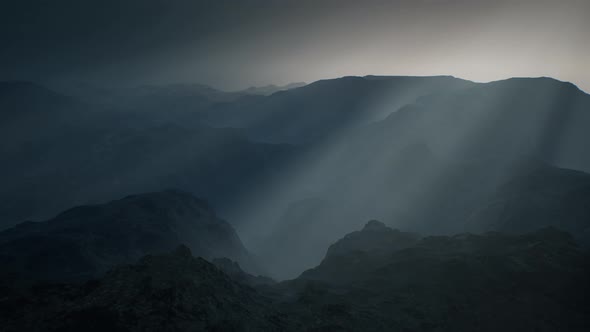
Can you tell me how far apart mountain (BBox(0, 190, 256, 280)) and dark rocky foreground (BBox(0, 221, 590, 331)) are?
28.8 meters

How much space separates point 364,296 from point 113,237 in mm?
54064

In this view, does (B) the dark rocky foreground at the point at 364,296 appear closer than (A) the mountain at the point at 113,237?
Yes

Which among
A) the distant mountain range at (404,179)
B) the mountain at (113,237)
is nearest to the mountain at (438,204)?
the distant mountain range at (404,179)

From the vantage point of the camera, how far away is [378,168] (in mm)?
141500

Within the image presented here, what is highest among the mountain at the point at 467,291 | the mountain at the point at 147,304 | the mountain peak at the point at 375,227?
the mountain at the point at 147,304

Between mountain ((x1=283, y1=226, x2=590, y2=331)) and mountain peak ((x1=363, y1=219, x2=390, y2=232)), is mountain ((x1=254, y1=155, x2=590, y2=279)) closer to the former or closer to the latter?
mountain ((x1=283, y1=226, x2=590, y2=331))

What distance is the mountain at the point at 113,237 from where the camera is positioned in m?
51.4

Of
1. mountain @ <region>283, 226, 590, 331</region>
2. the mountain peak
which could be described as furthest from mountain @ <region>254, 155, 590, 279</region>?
the mountain peak

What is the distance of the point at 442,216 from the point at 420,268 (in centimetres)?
7048

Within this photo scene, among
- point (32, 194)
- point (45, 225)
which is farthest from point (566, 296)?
point (32, 194)

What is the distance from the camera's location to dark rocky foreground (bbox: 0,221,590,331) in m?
17.0

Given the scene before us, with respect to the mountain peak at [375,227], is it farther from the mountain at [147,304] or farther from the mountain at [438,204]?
the mountain at [147,304]

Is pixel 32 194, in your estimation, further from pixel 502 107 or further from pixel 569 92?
pixel 569 92

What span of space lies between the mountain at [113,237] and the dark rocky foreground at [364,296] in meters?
28.8
